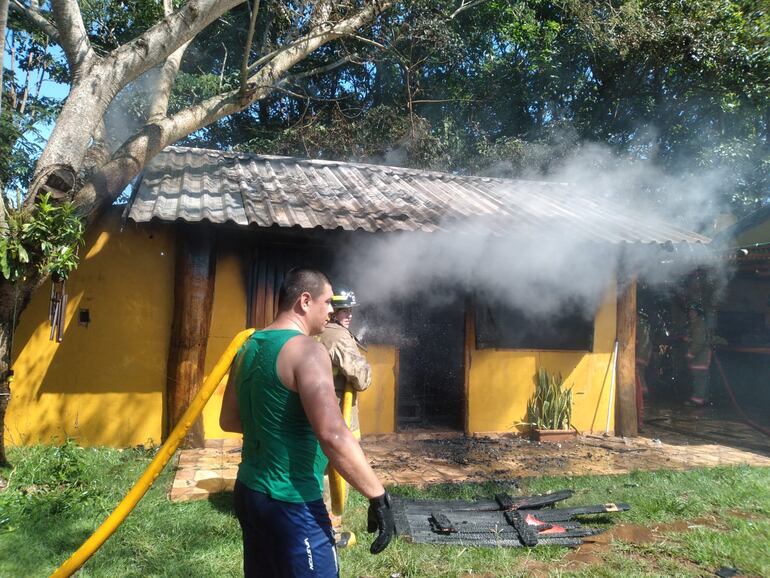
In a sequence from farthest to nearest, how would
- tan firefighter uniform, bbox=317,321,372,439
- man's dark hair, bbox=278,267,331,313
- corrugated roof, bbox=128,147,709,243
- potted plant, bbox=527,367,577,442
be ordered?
potted plant, bbox=527,367,577,442, corrugated roof, bbox=128,147,709,243, tan firefighter uniform, bbox=317,321,372,439, man's dark hair, bbox=278,267,331,313

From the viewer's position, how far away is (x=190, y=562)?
404 centimetres

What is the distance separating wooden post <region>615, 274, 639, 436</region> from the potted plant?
91 centimetres

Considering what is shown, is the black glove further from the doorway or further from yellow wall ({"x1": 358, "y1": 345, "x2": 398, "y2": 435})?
the doorway

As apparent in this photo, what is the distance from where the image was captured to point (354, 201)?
7.71 m

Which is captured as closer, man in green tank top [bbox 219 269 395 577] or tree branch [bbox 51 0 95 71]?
man in green tank top [bbox 219 269 395 577]

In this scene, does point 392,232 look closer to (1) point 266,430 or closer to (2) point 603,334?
(2) point 603,334

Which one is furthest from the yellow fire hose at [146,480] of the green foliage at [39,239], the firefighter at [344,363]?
the green foliage at [39,239]

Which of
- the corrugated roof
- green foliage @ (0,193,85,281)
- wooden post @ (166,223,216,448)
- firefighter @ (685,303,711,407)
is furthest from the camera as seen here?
firefighter @ (685,303,711,407)

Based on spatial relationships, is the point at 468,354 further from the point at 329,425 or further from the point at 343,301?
the point at 329,425

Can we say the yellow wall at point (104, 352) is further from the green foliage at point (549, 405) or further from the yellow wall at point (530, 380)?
the green foliage at point (549, 405)

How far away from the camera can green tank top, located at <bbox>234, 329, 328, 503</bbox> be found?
2371mm

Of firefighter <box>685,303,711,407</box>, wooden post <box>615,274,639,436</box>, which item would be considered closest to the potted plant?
wooden post <box>615,274,639,436</box>

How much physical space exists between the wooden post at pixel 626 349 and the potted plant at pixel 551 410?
914 millimetres

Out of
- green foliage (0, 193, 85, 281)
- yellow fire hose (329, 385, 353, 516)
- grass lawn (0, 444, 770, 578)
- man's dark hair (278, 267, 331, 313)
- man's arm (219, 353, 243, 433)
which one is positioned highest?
green foliage (0, 193, 85, 281)
